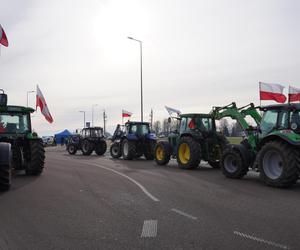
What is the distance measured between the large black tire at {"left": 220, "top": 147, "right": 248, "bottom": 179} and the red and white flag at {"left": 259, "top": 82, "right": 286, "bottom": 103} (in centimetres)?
346

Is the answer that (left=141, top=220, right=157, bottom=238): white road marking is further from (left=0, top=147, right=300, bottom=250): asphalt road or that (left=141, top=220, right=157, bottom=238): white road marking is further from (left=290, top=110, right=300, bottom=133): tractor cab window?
(left=290, top=110, right=300, bottom=133): tractor cab window

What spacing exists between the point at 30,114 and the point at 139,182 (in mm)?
5297

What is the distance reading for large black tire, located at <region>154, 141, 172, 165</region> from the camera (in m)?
19.2

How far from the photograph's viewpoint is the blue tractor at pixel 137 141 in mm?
24188

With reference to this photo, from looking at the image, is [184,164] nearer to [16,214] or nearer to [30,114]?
[30,114]

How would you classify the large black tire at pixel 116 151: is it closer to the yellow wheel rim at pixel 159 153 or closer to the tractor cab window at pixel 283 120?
the yellow wheel rim at pixel 159 153

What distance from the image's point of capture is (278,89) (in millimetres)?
16438

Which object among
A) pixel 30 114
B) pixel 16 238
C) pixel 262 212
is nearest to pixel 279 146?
pixel 262 212

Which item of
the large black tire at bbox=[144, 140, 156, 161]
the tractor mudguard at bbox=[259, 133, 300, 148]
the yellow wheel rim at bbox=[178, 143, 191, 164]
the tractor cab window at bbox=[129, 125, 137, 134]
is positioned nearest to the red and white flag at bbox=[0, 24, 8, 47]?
the yellow wheel rim at bbox=[178, 143, 191, 164]

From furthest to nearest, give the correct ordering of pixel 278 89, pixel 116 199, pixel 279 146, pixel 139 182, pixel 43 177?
pixel 278 89
pixel 43 177
pixel 139 182
pixel 279 146
pixel 116 199

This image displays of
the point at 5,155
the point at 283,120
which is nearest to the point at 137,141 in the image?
the point at 283,120

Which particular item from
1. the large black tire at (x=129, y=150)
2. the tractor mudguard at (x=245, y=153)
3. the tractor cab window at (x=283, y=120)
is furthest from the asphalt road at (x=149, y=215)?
the large black tire at (x=129, y=150)

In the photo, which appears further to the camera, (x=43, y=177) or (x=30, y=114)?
(x=30, y=114)

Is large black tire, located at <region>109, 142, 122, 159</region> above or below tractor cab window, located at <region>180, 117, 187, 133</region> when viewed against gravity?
below
